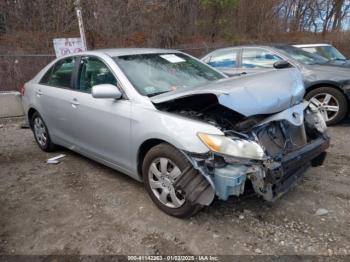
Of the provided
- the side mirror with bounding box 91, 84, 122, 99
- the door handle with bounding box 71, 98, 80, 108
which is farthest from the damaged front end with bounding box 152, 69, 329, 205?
the door handle with bounding box 71, 98, 80, 108

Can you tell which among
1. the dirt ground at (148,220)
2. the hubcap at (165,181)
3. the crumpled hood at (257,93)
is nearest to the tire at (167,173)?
the hubcap at (165,181)

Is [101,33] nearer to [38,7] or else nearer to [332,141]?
[38,7]

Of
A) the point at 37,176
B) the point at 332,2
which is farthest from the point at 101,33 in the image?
the point at 332,2

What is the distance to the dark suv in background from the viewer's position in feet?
18.0

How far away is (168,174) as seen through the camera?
285 cm

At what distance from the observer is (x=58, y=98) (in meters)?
4.14

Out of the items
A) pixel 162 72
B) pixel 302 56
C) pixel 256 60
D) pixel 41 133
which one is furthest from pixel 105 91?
pixel 302 56

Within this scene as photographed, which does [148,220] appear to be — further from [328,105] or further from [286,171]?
[328,105]

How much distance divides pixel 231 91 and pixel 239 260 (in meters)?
1.37

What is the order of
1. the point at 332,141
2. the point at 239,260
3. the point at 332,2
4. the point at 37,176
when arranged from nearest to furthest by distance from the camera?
1. the point at 239,260
2. the point at 37,176
3. the point at 332,141
4. the point at 332,2

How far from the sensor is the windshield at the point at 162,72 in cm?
329

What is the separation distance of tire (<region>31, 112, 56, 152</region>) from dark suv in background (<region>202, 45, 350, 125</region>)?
12.6 ft

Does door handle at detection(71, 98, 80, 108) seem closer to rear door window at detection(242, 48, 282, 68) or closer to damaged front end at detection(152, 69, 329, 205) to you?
damaged front end at detection(152, 69, 329, 205)

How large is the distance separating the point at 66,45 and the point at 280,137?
6330 mm
